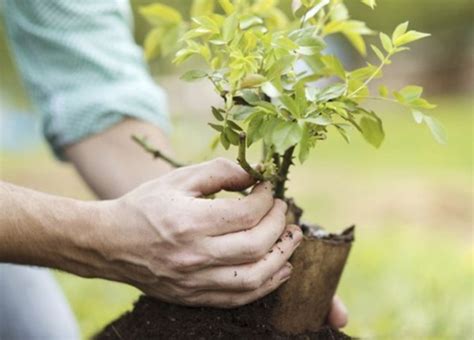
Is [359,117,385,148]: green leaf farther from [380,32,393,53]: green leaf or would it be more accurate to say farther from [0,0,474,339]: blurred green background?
[0,0,474,339]: blurred green background

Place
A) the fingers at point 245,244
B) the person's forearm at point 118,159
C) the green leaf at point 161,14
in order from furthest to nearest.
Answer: the person's forearm at point 118,159 → the green leaf at point 161,14 → the fingers at point 245,244

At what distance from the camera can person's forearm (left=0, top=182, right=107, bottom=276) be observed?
5.58ft

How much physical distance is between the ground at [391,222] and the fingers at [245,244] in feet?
2.53

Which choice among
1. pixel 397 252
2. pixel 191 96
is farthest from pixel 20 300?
pixel 191 96

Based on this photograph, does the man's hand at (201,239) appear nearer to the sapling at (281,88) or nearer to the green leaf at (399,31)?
the sapling at (281,88)

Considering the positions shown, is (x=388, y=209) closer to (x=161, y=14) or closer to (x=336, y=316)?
(x=336, y=316)

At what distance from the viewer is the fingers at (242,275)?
1636 millimetres

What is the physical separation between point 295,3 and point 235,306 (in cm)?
66

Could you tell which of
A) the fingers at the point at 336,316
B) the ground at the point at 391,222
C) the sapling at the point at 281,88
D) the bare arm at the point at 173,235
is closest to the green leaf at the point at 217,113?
the sapling at the point at 281,88

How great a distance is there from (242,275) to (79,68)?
4.03ft

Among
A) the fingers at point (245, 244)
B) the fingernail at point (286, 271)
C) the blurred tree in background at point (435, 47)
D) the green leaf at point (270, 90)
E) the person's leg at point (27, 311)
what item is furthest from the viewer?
the blurred tree in background at point (435, 47)

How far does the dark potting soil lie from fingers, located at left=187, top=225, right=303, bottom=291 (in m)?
0.12

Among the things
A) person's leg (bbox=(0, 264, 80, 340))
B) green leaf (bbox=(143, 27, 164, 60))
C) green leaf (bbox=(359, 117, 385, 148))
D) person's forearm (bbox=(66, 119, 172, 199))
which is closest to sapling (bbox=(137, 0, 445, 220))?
green leaf (bbox=(359, 117, 385, 148))

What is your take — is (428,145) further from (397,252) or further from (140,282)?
(140,282)
